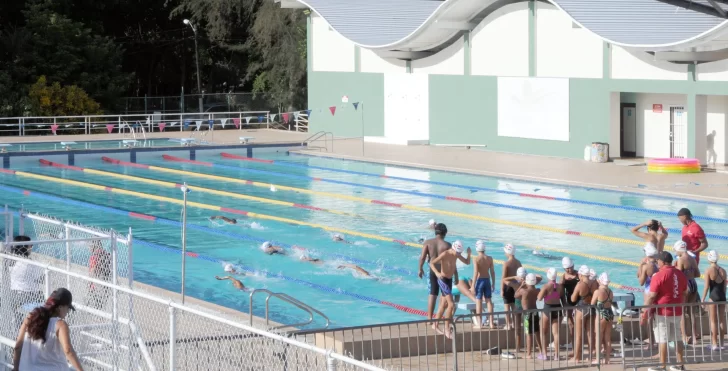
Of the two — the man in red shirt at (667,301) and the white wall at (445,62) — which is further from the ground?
the white wall at (445,62)

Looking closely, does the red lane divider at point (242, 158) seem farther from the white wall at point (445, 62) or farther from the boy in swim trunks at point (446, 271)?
the boy in swim trunks at point (446, 271)

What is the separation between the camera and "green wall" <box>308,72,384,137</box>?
37.5 meters

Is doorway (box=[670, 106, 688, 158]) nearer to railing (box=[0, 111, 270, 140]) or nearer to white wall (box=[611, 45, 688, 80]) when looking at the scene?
white wall (box=[611, 45, 688, 80])

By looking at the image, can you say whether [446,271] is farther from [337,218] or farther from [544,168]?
[544,168]

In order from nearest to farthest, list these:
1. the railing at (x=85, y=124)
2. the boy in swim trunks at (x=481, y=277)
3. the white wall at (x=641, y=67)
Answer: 1. the boy in swim trunks at (x=481, y=277)
2. the white wall at (x=641, y=67)
3. the railing at (x=85, y=124)

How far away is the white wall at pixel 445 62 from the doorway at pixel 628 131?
5669 mm

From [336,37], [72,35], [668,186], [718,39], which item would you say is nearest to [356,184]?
[668,186]

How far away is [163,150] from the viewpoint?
1310 inches

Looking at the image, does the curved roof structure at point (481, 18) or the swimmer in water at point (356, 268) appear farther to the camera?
the curved roof structure at point (481, 18)

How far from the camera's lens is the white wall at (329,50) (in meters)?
38.8

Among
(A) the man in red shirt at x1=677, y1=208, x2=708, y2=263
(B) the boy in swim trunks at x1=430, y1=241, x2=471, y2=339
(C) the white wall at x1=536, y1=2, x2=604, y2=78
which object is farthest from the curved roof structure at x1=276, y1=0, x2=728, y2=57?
(B) the boy in swim trunks at x1=430, y1=241, x2=471, y2=339

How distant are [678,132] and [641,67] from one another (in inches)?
74.0

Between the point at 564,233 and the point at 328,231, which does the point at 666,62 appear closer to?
the point at 564,233

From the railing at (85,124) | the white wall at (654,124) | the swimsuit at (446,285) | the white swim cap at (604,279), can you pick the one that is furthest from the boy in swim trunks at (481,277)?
the railing at (85,124)
